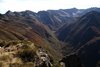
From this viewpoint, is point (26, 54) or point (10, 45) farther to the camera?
point (10, 45)

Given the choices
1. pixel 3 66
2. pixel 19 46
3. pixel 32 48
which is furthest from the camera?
pixel 19 46

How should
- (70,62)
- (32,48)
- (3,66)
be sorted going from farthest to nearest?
(70,62) < (32,48) < (3,66)

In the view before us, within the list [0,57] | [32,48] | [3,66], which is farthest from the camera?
[32,48]

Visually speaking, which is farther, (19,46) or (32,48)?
(19,46)

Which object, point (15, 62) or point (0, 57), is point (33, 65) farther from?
point (0, 57)

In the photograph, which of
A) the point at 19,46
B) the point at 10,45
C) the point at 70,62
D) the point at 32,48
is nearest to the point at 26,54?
the point at 32,48

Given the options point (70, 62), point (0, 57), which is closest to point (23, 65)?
point (0, 57)

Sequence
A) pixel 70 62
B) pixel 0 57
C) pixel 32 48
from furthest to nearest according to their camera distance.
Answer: pixel 70 62, pixel 32 48, pixel 0 57

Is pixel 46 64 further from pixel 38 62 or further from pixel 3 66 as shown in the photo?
pixel 3 66

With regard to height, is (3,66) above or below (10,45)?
below
